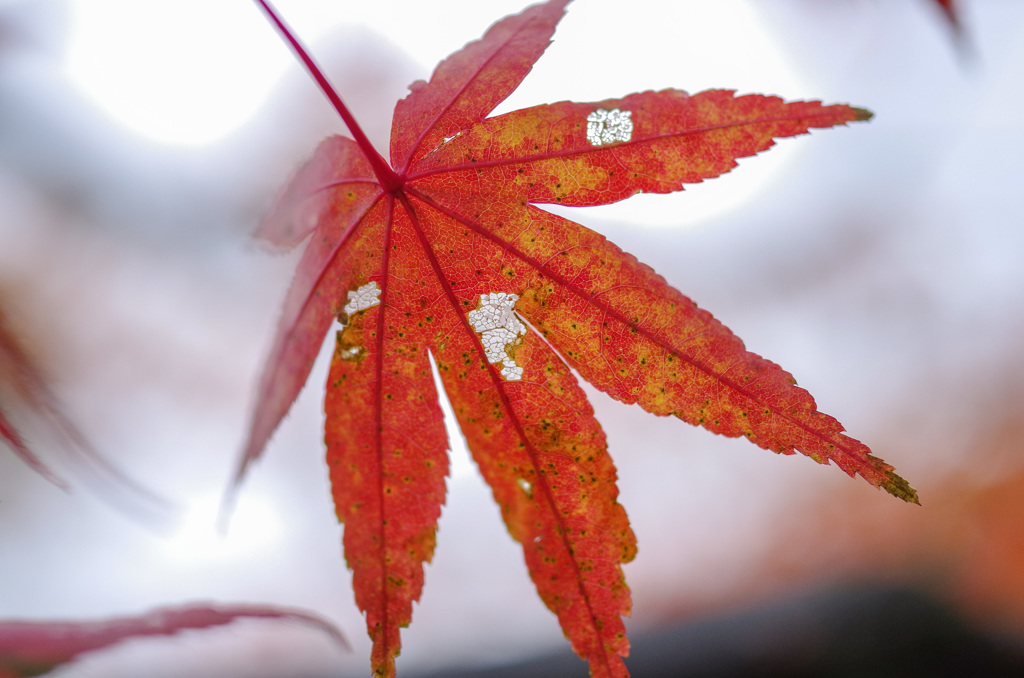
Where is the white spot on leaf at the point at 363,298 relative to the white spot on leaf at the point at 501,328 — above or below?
above

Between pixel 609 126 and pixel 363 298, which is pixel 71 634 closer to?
pixel 363 298

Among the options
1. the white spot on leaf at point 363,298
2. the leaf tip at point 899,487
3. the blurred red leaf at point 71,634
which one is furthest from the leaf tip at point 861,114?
the blurred red leaf at point 71,634

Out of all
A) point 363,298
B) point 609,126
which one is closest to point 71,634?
point 363,298

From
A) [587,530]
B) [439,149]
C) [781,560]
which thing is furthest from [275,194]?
[781,560]

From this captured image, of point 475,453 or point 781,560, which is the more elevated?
point 475,453

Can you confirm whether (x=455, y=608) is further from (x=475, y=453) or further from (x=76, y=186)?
(x=76, y=186)

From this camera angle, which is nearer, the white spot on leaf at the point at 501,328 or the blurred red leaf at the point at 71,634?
the blurred red leaf at the point at 71,634

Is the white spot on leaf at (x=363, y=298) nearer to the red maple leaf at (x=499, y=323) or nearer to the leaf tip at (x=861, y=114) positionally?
the red maple leaf at (x=499, y=323)

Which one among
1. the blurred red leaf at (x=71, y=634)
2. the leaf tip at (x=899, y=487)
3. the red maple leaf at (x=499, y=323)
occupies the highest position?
the red maple leaf at (x=499, y=323)
